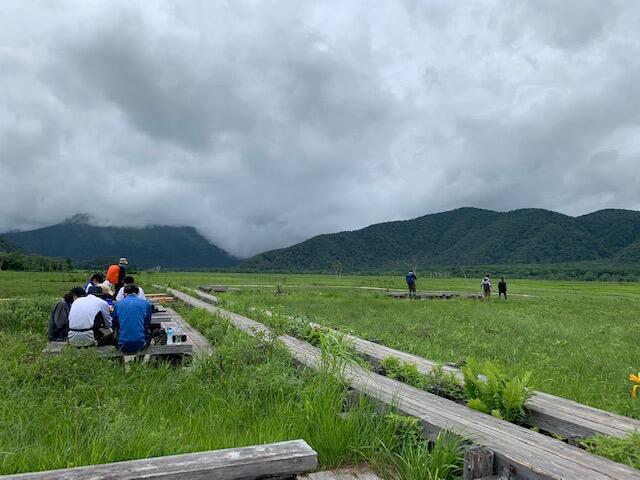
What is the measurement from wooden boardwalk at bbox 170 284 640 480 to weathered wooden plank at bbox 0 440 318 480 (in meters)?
1.19

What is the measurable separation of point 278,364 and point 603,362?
6567 millimetres

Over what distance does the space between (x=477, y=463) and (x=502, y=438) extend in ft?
1.63

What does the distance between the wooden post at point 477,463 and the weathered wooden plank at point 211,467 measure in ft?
3.19

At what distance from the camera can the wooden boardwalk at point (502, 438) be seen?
9.18 feet

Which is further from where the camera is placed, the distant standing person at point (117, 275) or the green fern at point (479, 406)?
the distant standing person at point (117, 275)

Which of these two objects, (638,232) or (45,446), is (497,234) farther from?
(45,446)

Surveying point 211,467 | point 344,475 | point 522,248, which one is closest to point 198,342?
point 344,475

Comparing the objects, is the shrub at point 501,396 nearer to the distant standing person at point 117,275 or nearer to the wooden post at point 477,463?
the wooden post at point 477,463

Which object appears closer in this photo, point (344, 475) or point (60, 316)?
point (344, 475)

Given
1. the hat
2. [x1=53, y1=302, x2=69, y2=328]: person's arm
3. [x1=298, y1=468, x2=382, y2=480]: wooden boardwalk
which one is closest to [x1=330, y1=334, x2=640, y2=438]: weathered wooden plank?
[x1=298, y1=468, x2=382, y2=480]: wooden boardwalk

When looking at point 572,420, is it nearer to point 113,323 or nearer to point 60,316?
point 113,323

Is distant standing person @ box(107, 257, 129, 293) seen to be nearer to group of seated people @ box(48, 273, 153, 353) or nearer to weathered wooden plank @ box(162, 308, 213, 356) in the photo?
weathered wooden plank @ box(162, 308, 213, 356)

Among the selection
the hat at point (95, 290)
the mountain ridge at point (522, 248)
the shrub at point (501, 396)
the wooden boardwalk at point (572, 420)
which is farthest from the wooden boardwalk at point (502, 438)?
the mountain ridge at point (522, 248)

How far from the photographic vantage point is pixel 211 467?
9.08ft
